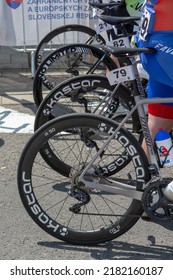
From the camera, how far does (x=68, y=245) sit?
11.8 feet

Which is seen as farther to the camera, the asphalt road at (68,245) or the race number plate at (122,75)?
the asphalt road at (68,245)

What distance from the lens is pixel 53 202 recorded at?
415 centimetres

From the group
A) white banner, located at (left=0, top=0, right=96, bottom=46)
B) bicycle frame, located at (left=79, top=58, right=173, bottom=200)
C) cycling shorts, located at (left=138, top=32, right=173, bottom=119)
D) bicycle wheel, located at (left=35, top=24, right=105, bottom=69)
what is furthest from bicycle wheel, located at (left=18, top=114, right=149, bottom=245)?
white banner, located at (left=0, top=0, right=96, bottom=46)

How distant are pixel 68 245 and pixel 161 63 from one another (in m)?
1.38

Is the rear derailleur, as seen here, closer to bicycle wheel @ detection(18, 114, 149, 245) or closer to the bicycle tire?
bicycle wheel @ detection(18, 114, 149, 245)

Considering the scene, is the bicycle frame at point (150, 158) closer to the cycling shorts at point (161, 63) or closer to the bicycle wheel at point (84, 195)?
the bicycle wheel at point (84, 195)

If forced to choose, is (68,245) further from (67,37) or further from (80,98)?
(67,37)

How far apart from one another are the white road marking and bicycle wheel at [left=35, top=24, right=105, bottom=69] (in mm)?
696

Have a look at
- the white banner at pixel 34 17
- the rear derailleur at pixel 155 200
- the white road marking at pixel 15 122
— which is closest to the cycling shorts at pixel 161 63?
the rear derailleur at pixel 155 200

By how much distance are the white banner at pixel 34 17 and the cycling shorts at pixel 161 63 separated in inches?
162

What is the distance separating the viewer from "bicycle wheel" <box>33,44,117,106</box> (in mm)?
4855

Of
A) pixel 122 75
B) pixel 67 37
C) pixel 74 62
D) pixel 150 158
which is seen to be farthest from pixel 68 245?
pixel 67 37

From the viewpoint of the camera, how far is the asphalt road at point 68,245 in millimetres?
3506
